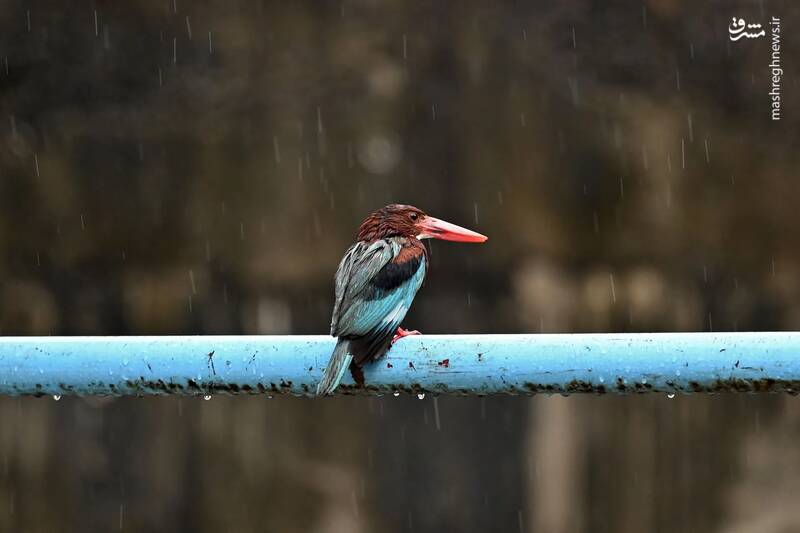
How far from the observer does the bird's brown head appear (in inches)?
100

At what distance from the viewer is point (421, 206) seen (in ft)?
12.0

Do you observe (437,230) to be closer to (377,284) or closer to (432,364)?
(377,284)

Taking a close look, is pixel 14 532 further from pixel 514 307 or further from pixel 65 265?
pixel 514 307

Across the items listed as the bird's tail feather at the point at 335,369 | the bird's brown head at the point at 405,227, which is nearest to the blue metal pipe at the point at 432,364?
the bird's tail feather at the point at 335,369

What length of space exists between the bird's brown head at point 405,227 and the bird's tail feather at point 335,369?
1.25m

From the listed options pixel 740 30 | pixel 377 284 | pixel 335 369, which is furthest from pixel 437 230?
pixel 740 30

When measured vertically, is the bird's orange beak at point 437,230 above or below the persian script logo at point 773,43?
below

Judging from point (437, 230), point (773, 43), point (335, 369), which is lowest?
point (335, 369)

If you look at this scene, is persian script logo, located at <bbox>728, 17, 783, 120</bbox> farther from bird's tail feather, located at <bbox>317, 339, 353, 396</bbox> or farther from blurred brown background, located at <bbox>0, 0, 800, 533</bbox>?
bird's tail feather, located at <bbox>317, 339, 353, 396</bbox>

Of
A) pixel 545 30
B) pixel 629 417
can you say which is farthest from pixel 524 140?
pixel 629 417

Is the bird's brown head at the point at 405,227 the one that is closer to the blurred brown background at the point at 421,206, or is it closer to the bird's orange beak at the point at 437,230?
the bird's orange beak at the point at 437,230

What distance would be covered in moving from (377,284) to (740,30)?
2.13 metres

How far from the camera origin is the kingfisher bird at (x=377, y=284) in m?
1.35

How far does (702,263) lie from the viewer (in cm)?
369
